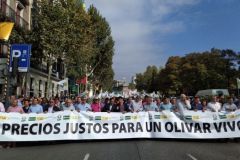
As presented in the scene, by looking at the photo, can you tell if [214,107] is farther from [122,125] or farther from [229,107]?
[122,125]

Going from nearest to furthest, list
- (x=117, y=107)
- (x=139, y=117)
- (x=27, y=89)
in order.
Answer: (x=139, y=117)
(x=117, y=107)
(x=27, y=89)

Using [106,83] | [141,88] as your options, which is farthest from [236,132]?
[141,88]

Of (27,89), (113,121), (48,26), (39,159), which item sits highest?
(48,26)

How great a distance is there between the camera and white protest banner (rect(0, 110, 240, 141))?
13938 millimetres

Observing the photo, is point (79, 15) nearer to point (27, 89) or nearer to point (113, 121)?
point (27, 89)

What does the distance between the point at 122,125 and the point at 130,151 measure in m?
2.90

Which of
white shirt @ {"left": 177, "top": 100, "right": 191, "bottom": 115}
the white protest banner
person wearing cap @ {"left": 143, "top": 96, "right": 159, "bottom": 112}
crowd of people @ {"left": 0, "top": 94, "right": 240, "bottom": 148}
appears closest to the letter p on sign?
crowd of people @ {"left": 0, "top": 94, "right": 240, "bottom": 148}

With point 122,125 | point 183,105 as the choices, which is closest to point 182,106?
point 183,105

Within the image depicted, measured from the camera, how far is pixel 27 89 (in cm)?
3828

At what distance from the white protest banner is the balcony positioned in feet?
55.0

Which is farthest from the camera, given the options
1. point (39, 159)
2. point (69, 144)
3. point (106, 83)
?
point (106, 83)

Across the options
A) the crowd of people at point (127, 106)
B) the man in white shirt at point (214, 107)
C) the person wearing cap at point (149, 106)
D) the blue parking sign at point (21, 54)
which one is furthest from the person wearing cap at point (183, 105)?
the blue parking sign at point (21, 54)

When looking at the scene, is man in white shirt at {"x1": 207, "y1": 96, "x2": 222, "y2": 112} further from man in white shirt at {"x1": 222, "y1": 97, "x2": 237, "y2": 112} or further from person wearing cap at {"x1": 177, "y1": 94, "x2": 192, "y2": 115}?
person wearing cap at {"x1": 177, "y1": 94, "x2": 192, "y2": 115}

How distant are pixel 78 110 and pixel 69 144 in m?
1.73
